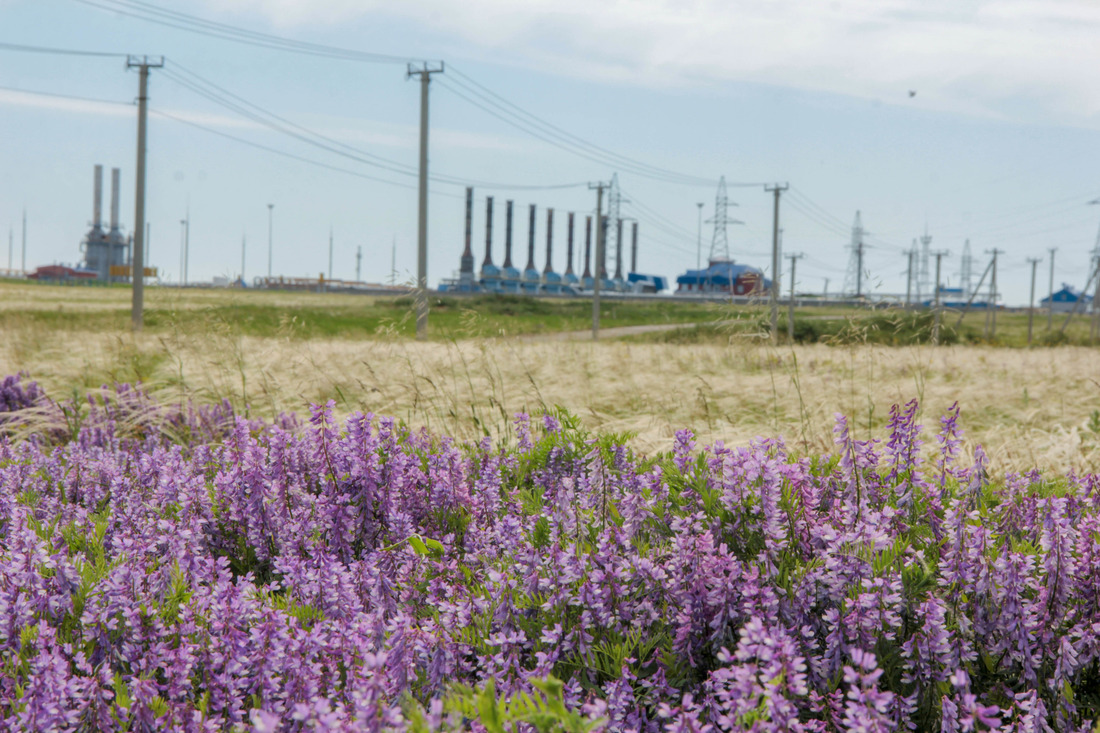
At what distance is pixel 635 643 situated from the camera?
1.93m

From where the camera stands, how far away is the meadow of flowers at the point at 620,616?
66.4 inches

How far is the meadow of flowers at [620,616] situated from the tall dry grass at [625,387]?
103 inches

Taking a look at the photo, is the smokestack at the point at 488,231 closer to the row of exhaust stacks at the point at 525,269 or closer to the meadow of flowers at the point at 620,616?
the row of exhaust stacks at the point at 525,269

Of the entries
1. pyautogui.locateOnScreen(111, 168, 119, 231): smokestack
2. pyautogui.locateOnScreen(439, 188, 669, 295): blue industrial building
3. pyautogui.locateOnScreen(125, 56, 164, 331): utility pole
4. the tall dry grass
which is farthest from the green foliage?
pyautogui.locateOnScreen(111, 168, 119, 231): smokestack

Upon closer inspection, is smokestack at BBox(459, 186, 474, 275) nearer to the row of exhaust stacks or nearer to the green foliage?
the row of exhaust stacks

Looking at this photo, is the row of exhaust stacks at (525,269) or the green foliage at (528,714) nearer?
the green foliage at (528,714)

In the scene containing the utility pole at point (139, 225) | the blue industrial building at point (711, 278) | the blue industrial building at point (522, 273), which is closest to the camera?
the utility pole at point (139, 225)

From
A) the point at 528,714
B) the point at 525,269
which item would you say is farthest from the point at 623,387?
Result: the point at 525,269

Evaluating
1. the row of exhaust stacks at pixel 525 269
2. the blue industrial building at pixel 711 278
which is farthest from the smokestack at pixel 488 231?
the blue industrial building at pixel 711 278

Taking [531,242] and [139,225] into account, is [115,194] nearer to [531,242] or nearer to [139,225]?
[531,242]

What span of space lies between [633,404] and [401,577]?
240 inches

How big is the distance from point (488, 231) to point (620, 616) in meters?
106

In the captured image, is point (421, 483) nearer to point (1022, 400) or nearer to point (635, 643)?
point (635, 643)

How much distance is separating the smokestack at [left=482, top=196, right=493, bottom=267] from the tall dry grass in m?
93.9
